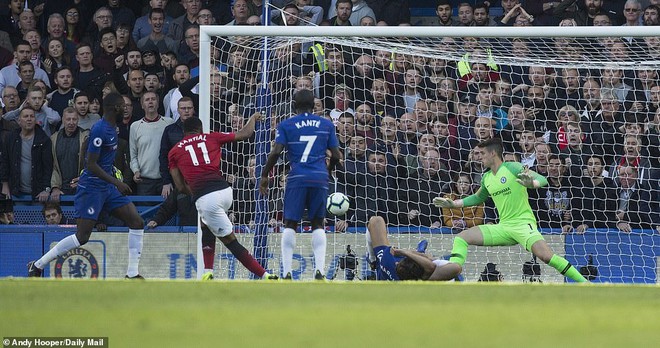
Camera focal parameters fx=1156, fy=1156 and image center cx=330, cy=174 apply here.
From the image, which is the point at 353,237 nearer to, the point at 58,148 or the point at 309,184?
the point at 309,184

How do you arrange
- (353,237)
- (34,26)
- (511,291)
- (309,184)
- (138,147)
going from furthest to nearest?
(34,26), (138,147), (353,237), (309,184), (511,291)

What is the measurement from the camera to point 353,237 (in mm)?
12969

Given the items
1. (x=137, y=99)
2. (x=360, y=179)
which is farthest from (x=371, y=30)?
(x=137, y=99)

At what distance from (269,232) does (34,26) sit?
17.8 ft

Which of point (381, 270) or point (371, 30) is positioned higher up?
point (371, 30)

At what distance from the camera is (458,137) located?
13.4 meters

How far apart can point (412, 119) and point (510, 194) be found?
207 centimetres

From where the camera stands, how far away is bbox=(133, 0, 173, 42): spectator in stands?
51.5ft

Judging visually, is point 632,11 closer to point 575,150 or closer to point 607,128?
point 607,128

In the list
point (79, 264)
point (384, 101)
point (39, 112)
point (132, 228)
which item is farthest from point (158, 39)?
point (132, 228)

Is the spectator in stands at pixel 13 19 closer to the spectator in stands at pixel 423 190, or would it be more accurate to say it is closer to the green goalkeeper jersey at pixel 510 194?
the spectator in stands at pixel 423 190

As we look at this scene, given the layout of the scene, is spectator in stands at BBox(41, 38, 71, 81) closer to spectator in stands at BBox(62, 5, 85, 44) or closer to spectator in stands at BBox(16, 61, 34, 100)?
spectator in stands at BBox(16, 61, 34, 100)

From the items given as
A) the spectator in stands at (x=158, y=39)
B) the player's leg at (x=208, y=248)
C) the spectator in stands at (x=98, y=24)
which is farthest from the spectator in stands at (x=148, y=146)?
the player's leg at (x=208, y=248)

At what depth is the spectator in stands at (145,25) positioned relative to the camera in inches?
618
